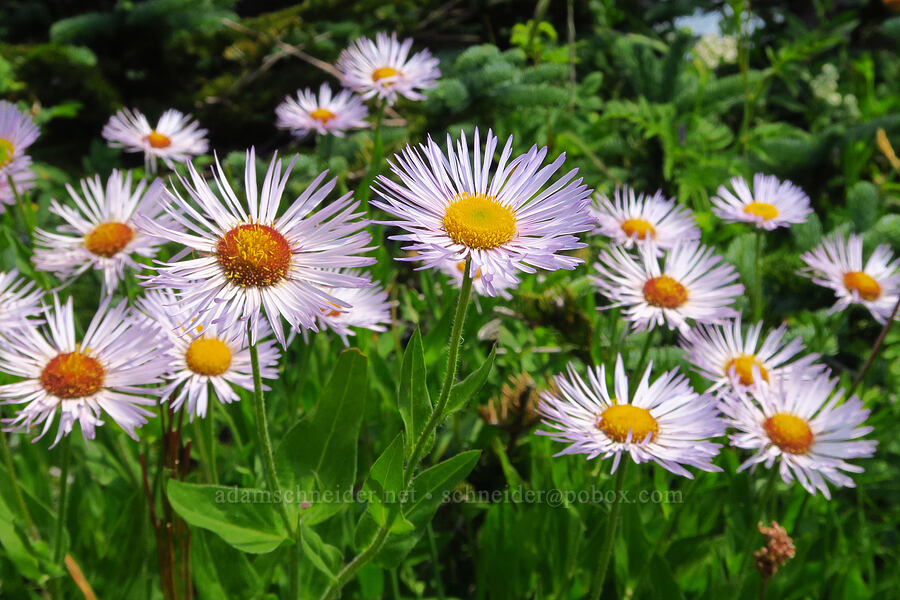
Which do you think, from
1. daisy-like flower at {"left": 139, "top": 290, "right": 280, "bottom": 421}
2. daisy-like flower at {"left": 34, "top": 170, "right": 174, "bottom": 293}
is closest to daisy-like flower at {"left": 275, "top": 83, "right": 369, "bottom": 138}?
daisy-like flower at {"left": 34, "top": 170, "right": 174, "bottom": 293}

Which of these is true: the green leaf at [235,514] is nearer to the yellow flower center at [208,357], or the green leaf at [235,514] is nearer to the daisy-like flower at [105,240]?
the yellow flower center at [208,357]

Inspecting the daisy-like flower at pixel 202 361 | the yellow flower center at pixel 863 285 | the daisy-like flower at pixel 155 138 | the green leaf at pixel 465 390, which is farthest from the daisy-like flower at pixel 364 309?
the yellow flower center at pixel 863 285

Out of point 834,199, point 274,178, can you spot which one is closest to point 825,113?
point 834,199

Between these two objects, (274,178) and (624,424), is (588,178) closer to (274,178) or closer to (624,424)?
(624,424)

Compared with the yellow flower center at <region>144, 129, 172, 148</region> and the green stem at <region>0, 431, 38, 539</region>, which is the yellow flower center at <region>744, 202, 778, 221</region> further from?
the green stem at <region>0, 431, 38, 539</region>

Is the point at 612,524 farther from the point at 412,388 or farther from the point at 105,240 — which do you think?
the point at 105,240
